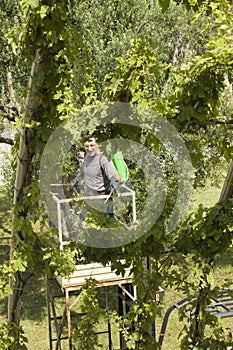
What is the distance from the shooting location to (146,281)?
4.18 metres

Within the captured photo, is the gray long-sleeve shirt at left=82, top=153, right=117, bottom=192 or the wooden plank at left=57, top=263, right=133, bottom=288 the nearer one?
the gray long-sleeve shirt at left=82, top=153, right=117, bottom=192

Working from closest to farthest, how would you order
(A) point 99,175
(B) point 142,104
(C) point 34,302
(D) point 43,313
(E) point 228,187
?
(B) point 142,104, (E) point 228,187, (A) point 99,175, (D) point 43,313, (C) point 34,302

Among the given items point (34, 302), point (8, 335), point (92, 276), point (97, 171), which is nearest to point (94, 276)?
point (92, 276)

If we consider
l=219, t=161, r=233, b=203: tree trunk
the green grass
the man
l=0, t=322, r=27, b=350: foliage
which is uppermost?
the man

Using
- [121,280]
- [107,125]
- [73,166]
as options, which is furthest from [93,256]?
[73,166]

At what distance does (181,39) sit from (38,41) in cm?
964

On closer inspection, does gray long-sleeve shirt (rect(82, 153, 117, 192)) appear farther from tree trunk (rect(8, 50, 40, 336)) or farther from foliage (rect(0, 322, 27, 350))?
foliage (rect(0, 322, 27, 350))

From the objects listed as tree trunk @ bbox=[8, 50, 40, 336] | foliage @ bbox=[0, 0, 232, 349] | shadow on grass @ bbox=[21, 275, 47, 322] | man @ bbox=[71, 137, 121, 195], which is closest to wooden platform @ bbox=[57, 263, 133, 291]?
man @ bbox=[71, 137, 121, 195]

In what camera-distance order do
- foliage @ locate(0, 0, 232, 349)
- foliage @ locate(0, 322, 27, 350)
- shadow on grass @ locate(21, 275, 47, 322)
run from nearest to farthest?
foliage @ locate(0, 0, 232, 349)
foliage @ locate(0, 322, 27, 350)
shadow on grass @ locate(21, 275, 47, 322)

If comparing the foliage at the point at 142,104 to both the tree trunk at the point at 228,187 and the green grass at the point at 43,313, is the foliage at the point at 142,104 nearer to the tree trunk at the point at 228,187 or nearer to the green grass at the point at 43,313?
the tree trunk at the point at 228,187

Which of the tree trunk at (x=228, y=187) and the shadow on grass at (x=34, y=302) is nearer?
the tree trunk at (x=228, y=187)

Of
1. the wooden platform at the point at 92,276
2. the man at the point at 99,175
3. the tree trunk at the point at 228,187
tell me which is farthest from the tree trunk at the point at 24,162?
the wooden platform at the point at 92,276

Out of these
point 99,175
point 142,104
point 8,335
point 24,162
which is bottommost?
point 8,335

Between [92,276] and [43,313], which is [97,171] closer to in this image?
[92,276]
